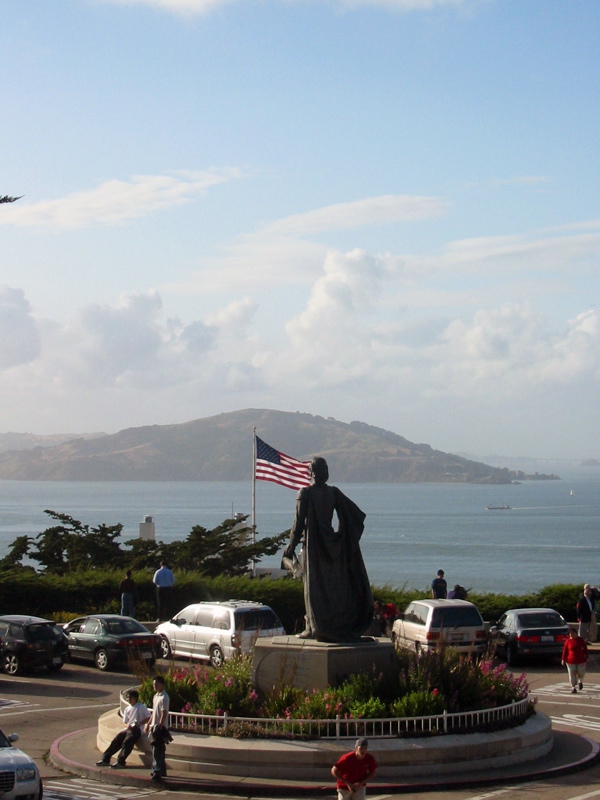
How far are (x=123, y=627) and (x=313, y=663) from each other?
9987 millimetres

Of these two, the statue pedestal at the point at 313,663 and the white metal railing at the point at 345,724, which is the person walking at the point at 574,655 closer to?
the white metal railing at the point at 345,724

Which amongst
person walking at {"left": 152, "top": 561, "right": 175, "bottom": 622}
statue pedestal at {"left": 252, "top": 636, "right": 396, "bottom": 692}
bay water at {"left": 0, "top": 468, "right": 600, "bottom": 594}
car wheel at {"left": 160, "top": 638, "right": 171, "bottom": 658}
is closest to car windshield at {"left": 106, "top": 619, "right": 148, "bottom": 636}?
car wheel at {"left": 160, "top": 638, "right": 171, "bottom": 658}

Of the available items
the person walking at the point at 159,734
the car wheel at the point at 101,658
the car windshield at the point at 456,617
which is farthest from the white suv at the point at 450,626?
the person walking at the point at 159,734

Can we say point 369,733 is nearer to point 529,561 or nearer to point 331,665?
point 331,665

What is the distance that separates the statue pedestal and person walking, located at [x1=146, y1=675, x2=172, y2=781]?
163 centimetres

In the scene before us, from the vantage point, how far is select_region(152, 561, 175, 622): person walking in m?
27.6

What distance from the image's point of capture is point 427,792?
12.3 meters

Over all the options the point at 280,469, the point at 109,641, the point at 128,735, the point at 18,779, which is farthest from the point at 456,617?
the point at 280,469

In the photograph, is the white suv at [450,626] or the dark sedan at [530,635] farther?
the dark sedan at [530,635]

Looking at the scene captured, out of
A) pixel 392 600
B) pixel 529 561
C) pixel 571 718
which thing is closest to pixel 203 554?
pixel 392 600

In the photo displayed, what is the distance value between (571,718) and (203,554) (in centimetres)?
1902

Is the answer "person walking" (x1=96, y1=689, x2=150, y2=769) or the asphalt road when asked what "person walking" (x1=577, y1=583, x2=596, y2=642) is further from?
"person walking" (x1=96, y1=689, x2=150, y2=769)

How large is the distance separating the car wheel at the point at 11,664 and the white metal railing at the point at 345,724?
29.3ft

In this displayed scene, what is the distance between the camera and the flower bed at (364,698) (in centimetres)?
1348
